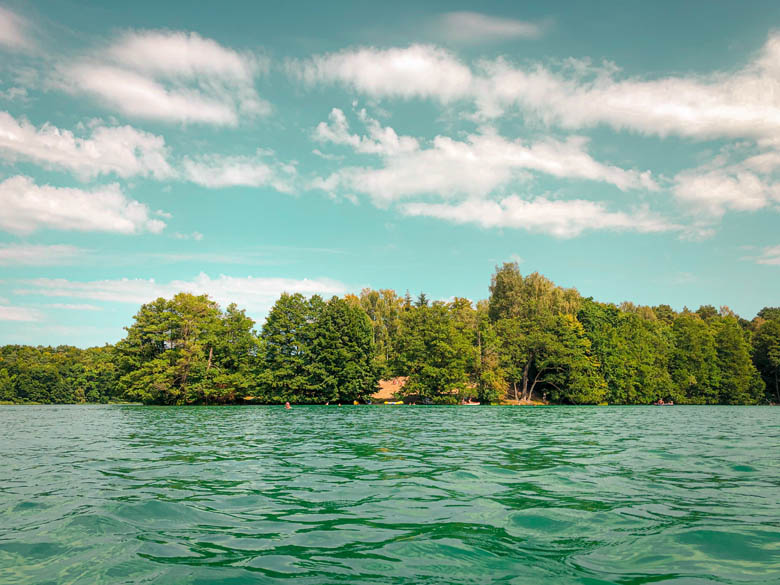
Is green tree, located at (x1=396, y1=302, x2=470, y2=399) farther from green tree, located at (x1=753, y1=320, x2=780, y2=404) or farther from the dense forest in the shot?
green tree, located at (x1=753, y1=320, x2=780, y2=404)

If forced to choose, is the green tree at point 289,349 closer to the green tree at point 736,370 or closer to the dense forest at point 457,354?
the dense forest at point 457,354

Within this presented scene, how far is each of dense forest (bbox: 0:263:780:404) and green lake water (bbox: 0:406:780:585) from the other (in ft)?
178

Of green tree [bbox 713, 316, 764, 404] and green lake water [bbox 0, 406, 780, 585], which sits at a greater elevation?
green tree [bbox 713, 316, 764, 404]

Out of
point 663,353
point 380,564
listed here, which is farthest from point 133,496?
point 663,353

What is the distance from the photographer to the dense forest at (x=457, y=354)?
6644 centimetres

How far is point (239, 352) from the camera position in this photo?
70438 mm

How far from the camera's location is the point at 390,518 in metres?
7.14

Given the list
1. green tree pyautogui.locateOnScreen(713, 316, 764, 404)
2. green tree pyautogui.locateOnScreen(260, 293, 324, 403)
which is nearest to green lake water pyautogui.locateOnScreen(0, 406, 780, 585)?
green tree pyautogui.locateOnScreen(260, 293, 324, 403)

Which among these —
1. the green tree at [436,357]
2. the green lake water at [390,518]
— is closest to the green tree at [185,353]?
the green tree at [436,357]

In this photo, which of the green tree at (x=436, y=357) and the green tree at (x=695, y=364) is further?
the green tree at (x=695, y=364)

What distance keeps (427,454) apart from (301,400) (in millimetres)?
55509

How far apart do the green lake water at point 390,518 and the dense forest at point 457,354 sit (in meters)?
54.4

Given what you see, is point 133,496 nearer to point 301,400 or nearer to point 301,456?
point 301,456

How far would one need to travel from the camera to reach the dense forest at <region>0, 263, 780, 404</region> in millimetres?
66438
